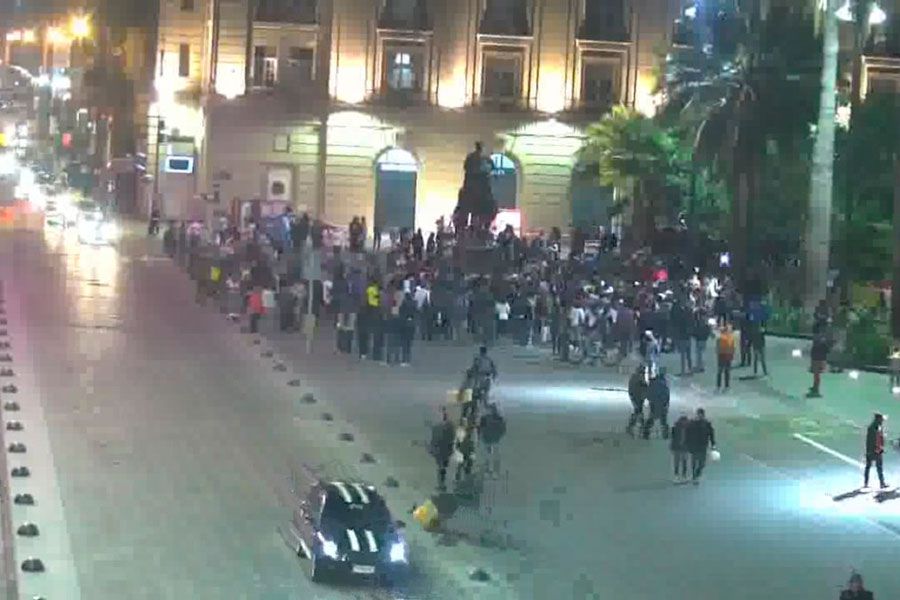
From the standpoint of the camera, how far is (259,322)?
156ft

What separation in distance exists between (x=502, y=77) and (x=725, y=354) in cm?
4163

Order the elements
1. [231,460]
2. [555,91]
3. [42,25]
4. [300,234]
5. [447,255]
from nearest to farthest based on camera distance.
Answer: [231,460], [447,255], [300,234], [555,91], [42,25]

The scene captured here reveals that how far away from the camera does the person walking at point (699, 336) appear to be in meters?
41.8

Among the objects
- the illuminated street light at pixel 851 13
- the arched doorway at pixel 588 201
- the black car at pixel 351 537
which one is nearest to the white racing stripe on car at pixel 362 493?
the black car at pixel 351 537

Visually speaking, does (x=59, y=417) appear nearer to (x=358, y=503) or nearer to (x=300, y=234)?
(x=358, y=503)

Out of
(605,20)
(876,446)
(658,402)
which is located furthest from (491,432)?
(605,20)

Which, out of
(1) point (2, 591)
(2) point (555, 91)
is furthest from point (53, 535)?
(2) point (555, 91)

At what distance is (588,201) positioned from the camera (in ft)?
265

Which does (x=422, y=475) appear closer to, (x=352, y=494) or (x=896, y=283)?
(x=352, y=494)

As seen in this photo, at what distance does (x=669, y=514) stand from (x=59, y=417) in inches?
411

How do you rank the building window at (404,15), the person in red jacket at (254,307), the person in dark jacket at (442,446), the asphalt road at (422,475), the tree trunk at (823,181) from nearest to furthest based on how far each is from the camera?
the asphalt road at (422,475), the person in dark jacket at (442,446), the person in red jacket at (254,307), the tree trunk at (823,181), the building window at (404,15)

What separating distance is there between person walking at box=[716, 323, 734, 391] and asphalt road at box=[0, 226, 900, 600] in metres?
0.75

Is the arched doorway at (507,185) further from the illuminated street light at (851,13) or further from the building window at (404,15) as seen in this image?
the illuminated street light at (851,13)

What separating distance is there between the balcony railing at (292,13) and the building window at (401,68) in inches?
127
